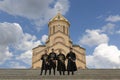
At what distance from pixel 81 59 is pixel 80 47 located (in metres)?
2.71

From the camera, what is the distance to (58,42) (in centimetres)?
4784

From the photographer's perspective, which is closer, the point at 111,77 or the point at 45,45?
the point at 111,77

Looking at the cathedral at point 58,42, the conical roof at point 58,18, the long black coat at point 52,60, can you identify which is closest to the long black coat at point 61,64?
the long black coat at point 52,60

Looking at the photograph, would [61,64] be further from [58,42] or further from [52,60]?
[58,42]

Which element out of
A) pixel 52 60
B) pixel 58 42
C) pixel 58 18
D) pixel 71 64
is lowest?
pixel 71 64

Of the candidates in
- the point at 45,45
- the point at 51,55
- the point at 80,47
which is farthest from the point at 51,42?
the point at 51,55

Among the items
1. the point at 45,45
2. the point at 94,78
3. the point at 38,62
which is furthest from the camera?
the point at 45,45

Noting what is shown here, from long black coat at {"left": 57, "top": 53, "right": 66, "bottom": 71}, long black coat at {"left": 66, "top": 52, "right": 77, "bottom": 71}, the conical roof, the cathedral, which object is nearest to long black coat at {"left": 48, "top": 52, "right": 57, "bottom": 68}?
long black coat at {"left": 57, "top": 53, "right": 66, "bottom": 71}

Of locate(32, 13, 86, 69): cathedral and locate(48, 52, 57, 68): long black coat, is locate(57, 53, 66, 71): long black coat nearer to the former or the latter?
locate(48, 52, 57, 68): long black coat

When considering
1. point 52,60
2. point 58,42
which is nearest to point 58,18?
point 58,42

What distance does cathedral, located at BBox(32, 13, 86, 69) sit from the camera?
156ft

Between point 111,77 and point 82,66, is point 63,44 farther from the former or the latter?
point 111,77

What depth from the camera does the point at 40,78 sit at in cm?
1342

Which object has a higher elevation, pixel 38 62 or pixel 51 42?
pixel 51 42
